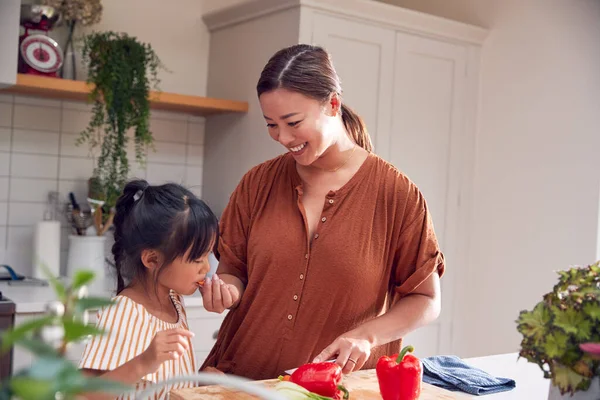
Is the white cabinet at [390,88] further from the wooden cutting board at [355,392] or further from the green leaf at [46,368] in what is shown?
the green leaf at [46,368]

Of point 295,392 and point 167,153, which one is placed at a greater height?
point 167,153

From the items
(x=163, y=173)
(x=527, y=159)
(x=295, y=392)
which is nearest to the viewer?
(x=295, y=392)

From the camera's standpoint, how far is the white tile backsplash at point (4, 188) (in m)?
2.88

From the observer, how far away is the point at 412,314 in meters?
1.58

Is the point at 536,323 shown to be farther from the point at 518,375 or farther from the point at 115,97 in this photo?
the point at 115,97

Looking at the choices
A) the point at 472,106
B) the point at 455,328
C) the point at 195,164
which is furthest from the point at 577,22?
the point at 195,164

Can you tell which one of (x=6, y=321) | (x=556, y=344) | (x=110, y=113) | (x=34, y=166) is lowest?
(x=6, y=321)

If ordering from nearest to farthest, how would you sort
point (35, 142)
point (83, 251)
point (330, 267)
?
point (330, 267) < point (83, 251) < point (35, 142)

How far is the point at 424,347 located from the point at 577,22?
1505mm

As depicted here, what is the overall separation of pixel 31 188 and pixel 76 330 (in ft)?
8.61

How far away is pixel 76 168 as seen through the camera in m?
3.04

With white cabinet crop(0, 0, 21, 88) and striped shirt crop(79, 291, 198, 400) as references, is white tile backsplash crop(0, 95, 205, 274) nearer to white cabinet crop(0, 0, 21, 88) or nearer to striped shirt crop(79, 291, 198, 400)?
white cabinet crop(0, 0, 21, 88)

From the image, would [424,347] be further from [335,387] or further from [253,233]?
[335,387]

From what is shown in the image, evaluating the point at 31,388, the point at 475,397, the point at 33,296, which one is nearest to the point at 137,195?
the point at 475,397
